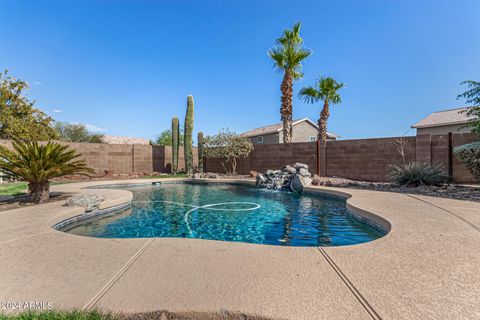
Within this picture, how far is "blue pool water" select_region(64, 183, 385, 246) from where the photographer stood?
3.99 m

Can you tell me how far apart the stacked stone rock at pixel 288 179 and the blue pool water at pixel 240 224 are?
269 cm

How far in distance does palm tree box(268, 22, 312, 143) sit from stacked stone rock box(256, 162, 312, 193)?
524 centimetres

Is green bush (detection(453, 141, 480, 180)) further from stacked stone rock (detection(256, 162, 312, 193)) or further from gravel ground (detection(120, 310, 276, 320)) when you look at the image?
gravel ground (detection(120, 310, 276, 320))

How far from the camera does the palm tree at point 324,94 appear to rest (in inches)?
647

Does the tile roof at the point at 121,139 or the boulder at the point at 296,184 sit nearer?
the boulder at the point at 296,184

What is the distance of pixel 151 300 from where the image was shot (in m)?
1.65

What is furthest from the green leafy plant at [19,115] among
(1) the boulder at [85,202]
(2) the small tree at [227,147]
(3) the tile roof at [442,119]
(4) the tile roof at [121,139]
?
(3) the tile roof at [442,119]

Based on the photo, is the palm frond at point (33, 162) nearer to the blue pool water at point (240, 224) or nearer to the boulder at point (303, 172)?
the blue pool water at point (240, 224)

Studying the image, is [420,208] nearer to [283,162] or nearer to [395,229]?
[395,229]

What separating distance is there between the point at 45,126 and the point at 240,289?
27640 mm

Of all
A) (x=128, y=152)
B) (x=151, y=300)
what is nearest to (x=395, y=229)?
(x=151, y=300)

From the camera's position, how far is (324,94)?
16.7 meters

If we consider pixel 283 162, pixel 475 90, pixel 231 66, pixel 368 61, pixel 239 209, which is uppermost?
pixel 231 66

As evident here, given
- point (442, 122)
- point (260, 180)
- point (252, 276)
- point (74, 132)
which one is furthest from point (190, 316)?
point (74, 132)
